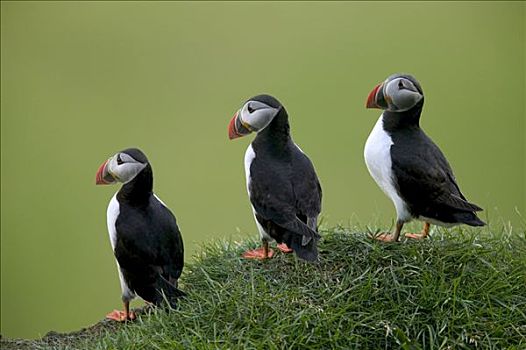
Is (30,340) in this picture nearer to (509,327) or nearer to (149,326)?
(149,326)

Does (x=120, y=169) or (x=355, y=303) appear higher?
(x=120, y=169)

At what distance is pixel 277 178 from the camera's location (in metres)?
3.29

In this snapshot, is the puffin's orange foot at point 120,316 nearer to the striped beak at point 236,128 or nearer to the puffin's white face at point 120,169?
the puffin's white face at point 120,169

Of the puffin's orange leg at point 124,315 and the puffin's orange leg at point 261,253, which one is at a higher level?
the puffin's orange leg at point 261,253

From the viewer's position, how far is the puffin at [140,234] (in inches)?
132

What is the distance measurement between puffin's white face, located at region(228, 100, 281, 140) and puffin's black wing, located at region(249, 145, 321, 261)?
0.13 metres

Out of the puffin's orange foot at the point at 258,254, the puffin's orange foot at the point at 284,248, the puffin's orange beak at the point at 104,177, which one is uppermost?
the puffin's orange beak at the point at 104,177

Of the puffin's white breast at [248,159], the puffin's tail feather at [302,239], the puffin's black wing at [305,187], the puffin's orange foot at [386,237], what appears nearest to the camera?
the puffin's tail feather at [302,239]

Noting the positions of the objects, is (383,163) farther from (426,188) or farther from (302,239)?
(302,239)

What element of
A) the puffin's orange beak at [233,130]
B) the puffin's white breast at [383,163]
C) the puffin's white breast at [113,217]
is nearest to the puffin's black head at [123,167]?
the puffin's white breast at [113,217]

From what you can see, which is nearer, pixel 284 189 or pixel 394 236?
pixel 284 189

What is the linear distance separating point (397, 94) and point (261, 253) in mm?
969

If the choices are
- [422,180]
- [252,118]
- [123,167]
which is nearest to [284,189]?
[252,118]

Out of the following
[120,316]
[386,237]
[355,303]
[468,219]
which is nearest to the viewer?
[355,303]
